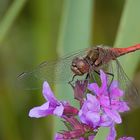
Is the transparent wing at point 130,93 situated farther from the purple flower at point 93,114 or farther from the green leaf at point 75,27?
the green leaf at point 75,27

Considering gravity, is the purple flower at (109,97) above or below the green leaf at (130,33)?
below

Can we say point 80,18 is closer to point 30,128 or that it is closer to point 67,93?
point 67,93

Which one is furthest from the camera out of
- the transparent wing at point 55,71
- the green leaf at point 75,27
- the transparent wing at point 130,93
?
the green leaf at point 75,27

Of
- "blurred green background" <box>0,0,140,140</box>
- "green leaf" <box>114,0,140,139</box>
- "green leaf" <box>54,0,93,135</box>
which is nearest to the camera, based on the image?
"green leaf" <box>114,0,140,139</box>

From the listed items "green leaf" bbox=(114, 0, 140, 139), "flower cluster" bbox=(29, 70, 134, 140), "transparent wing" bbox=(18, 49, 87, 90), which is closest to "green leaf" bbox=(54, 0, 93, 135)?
"green leaf" bbox=(114, 0, 140, 139)

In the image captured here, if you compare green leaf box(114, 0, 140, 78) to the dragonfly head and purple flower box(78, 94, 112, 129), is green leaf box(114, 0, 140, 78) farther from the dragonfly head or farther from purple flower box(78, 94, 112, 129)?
purple flower box(78, 94, 112, 129)

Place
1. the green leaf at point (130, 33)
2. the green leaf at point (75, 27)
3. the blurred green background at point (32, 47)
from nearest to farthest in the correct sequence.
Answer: the green leaf at point (130, 33)
the green leaf at point (75, 27)
the blurred green background at point (32, 47)

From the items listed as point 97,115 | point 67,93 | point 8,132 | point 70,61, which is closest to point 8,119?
point 8,132

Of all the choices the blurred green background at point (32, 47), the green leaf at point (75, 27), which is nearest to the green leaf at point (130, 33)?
the green leaf at point (75, 27)
